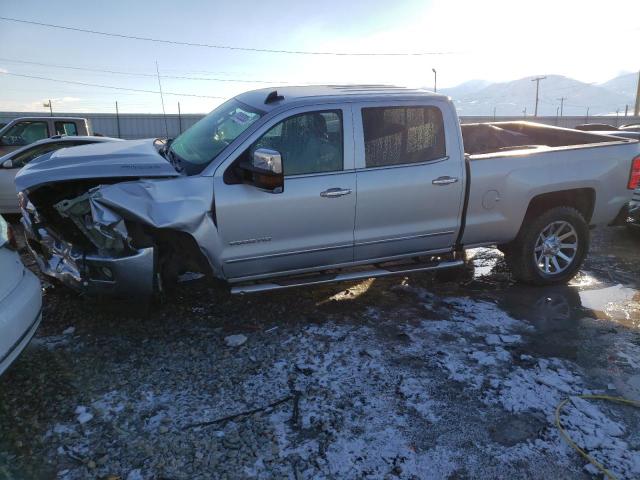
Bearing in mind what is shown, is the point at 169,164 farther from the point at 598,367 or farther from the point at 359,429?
the point at 598,367

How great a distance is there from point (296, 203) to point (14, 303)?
205 centimetres

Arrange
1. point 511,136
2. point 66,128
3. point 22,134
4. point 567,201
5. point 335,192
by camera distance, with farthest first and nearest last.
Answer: point 66,128, point 22,134, point 511,136, point 567,201, point 335,192

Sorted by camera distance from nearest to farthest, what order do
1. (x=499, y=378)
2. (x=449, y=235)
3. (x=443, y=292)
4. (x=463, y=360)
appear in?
(x=499, y=378), (x=463, y=360), (x=449, y=235), (x=443, y=292)

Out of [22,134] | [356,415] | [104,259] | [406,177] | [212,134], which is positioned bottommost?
[356,415]

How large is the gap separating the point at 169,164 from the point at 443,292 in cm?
304

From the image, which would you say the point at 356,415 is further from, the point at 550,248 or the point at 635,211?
the point at 635,211

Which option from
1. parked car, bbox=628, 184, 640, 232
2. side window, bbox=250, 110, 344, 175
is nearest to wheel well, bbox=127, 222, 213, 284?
side window, bbox=250, 110, 344, 175

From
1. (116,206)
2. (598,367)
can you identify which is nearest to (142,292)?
(116,206)

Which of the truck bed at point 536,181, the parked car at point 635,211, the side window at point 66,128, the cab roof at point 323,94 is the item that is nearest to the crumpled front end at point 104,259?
the cab roof at point 323,94

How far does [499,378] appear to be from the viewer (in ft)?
10.9

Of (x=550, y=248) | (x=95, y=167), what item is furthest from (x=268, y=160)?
(x=550, y=248)

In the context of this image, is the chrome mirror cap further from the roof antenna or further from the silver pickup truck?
the roof antenna

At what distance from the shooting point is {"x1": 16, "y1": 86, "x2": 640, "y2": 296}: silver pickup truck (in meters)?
3.49

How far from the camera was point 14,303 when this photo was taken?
2.79 meters
